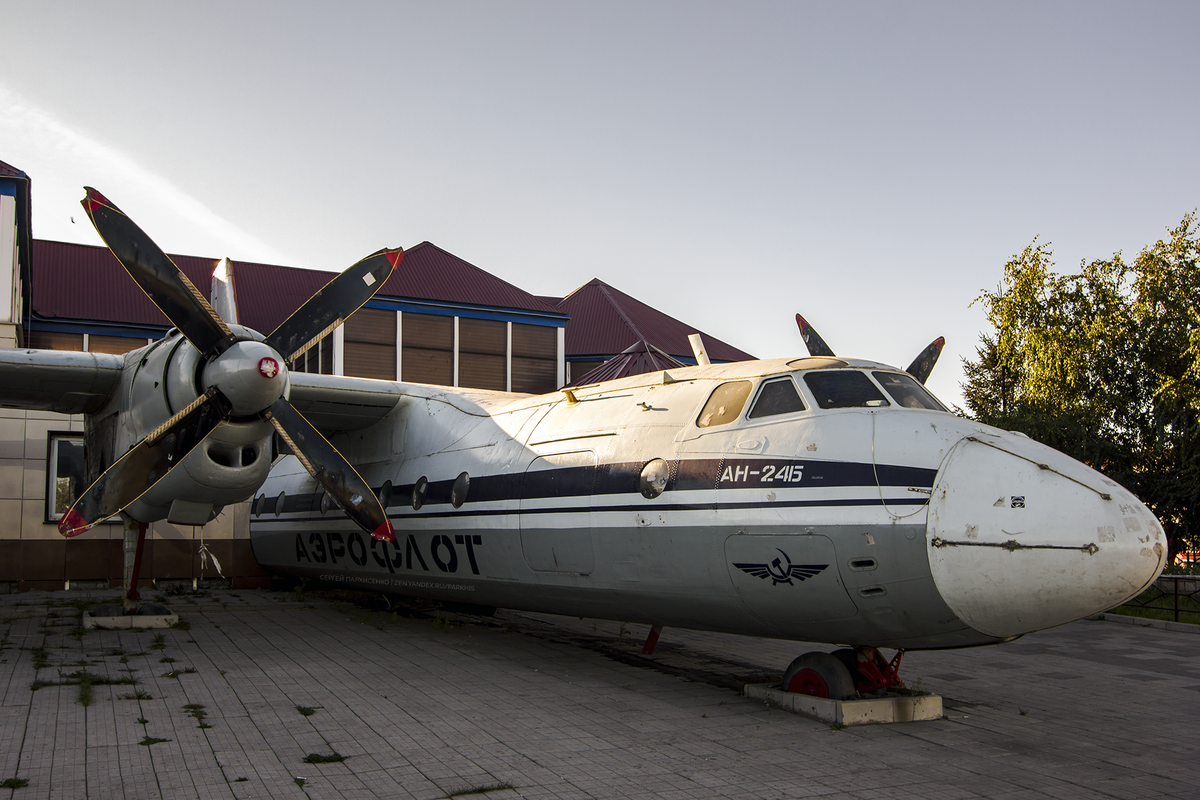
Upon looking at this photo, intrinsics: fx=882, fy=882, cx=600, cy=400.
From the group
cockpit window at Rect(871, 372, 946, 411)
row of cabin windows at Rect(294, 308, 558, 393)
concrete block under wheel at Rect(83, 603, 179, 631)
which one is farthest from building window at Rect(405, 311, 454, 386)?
cockpit window at Rect(871, 372, 946, 411)

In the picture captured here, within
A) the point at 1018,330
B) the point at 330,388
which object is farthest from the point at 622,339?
the point at 330,388

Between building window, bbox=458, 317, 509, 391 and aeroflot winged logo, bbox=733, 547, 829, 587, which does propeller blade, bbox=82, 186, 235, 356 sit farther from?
building window, bbox=458, 317, 509, 391

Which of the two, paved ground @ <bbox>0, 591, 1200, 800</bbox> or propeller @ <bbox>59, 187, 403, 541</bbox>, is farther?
propeller @ <bbox>59, 187, 403, 541</bbox>

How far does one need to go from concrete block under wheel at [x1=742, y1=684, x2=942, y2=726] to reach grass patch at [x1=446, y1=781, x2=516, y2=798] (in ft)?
11.3

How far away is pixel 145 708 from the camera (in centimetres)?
835

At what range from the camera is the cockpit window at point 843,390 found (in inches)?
331

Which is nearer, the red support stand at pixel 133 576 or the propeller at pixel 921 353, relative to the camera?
the propeller at pixel 921 353

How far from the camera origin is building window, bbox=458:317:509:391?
2534 centimetres

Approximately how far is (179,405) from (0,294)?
→ 1009 centimetres

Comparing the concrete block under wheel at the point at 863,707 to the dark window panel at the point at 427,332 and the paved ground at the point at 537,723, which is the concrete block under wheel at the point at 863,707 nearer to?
the paved ground at the point at 537,723

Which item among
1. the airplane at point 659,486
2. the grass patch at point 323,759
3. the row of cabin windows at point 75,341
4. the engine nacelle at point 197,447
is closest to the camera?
the grass patch at point 323,759

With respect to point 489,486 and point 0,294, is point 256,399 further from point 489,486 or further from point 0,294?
point 0,294

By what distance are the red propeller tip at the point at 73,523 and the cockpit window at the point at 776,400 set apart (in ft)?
25.3

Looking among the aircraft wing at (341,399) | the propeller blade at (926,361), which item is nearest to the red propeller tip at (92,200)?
the aircraft wing at (341,399)
